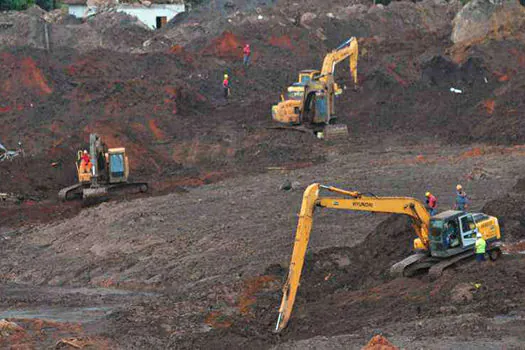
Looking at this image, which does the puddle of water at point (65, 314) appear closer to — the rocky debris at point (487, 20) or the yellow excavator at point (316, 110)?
the yellow excavator at point (316, 110)

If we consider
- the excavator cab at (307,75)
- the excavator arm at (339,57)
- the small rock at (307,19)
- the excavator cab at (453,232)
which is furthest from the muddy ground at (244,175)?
the excavator cab at (307,75)

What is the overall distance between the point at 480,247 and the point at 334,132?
20531 millimetres

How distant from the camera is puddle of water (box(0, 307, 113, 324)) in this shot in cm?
2109

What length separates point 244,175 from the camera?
3503 cm

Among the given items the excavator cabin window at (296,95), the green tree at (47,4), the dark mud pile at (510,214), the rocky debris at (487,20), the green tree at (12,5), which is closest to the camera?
the dark mud pile at (510,214)

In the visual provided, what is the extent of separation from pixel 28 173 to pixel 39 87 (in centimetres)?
1302

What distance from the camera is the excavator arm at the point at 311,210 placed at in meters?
19.2

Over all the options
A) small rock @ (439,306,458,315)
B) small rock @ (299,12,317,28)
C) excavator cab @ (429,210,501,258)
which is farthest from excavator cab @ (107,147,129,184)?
small rock @ (299,12,317,28)

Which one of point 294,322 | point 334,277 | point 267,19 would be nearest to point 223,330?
point 294,322

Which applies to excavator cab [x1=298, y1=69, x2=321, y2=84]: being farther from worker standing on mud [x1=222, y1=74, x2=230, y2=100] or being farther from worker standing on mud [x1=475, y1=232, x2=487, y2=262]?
worker standing on mud [x1=475, y1=232, x2=487, y2=262]

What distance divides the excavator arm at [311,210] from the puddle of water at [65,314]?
401 centimetres

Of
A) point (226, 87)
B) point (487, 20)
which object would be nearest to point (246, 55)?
point (226, 87)

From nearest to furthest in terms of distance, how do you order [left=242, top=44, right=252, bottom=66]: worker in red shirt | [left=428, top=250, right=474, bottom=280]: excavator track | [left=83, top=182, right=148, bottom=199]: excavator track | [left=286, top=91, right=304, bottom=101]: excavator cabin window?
1. [left=428, top=250, right=474, bottom=280]: excavator track
2. [left=83, top=182, right=148, bottom=199]: excavator track
3. [left=286, top=91, right=304, bottom=101]: excavator cabin window
4. [left=242, top=44, right=252, bottom=66]: worker in red shirt

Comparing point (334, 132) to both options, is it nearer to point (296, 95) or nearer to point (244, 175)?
point (296, 95)
